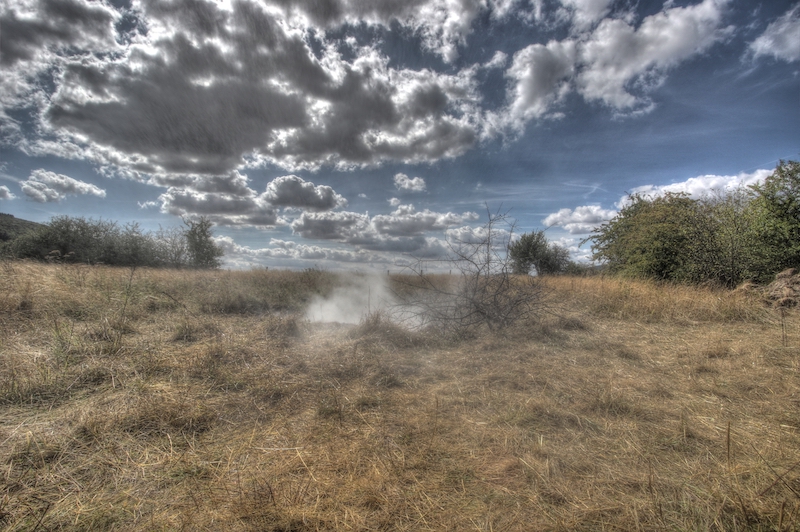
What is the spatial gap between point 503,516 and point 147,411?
3.26m

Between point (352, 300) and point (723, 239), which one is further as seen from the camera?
point (352, 300)

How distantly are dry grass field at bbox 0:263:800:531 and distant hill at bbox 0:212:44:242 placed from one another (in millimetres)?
20596

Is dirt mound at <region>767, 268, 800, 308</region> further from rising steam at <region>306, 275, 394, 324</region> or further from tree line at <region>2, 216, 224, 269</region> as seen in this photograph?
tree line at <region>2, 216, 224, 269</region>

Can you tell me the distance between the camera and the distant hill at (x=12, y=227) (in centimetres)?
1874

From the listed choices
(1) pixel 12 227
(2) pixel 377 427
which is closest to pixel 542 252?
(2) pixel 377 427

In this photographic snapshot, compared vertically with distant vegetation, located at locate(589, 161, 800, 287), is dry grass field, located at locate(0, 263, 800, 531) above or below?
below

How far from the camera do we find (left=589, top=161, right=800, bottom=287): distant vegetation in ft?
28.3

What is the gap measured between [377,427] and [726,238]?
43.3 ft

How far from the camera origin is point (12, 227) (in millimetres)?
22234

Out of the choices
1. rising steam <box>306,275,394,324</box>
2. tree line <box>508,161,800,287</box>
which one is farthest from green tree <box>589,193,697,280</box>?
rising steam <box>306,275,394,324</box>

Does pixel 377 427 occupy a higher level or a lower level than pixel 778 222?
lower

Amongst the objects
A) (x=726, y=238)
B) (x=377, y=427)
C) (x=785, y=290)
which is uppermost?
(x=726, y=238)

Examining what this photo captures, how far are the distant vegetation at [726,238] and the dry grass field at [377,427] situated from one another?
15.5ft

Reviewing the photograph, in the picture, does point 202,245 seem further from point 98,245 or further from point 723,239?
point 723,239
